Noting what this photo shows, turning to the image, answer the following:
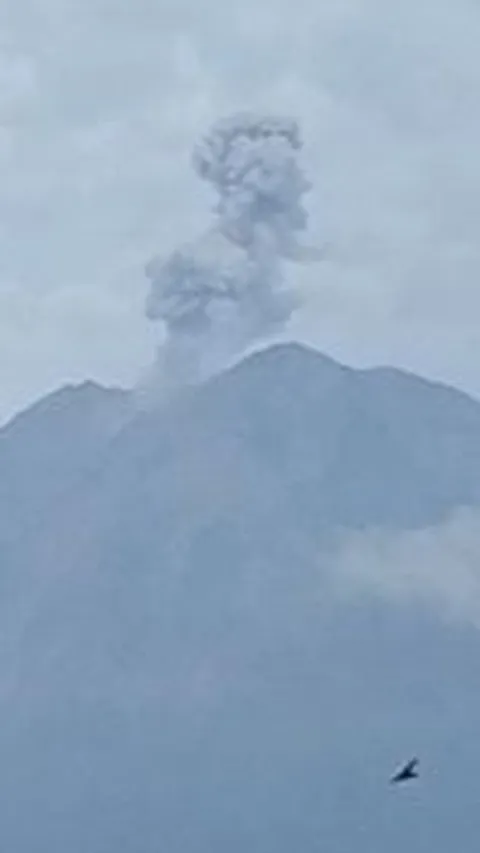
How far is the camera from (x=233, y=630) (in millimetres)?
32719

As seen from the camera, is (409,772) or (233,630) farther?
(233,630)

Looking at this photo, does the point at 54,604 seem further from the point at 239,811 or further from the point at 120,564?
the point at 239,811

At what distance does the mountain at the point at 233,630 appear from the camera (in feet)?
101

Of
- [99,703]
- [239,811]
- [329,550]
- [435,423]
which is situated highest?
[435,423]

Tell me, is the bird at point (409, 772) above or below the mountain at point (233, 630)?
below

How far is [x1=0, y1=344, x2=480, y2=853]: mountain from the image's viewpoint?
30766 millimetres

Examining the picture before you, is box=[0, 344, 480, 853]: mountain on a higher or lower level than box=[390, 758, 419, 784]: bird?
higher

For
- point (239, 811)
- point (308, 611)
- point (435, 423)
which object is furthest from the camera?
point (435, 423)

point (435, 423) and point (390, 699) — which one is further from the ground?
point (435, 423)

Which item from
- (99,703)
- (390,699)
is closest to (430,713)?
(390,699)

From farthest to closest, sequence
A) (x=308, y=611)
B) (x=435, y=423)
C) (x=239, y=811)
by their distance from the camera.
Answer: (x=435, y=423), (x=308, y=611), (x=239, y=811)

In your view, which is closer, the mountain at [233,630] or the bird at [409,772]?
the bird at [409,772]

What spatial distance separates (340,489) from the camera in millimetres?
35875

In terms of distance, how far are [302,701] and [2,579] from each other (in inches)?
234
